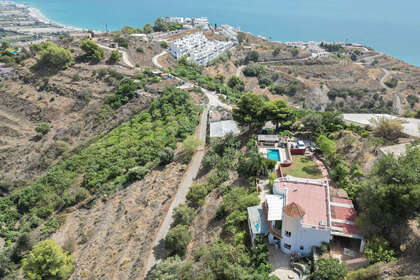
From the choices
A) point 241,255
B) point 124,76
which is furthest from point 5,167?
point 241,255

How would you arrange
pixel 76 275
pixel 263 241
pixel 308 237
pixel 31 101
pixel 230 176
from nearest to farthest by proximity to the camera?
pixel 308 237 < pixel 263 241 < pixel 76 275 < pixel 230 176 < pixel 31 101

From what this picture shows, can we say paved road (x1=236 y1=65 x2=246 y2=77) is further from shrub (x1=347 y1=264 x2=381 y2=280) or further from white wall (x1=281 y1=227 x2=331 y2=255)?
shrub (x1=347 y1=264 x2=381 y2=280)

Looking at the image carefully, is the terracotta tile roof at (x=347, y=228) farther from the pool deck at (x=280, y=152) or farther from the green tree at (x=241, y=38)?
the green tree at (x=241, y=38)

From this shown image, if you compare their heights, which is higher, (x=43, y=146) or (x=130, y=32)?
(x=130, y=32)

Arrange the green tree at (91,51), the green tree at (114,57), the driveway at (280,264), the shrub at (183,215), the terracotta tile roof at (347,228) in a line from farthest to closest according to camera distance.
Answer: the green tree at (114,57) < the green tree at (91,51) < the shrub at (183,215) < the terracotta tile roof at (347,228) < the driveway at (280,264)

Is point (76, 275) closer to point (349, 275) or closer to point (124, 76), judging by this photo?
point (349, 275)

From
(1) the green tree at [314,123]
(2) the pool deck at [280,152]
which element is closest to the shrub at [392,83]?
(1) the green tree at [314,123]

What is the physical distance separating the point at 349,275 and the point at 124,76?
62.4m

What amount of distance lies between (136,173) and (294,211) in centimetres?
2403

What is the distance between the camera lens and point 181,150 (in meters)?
40.8

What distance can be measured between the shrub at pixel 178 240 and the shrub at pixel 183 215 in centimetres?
221

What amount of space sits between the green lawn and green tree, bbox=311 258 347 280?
1121 centimetres

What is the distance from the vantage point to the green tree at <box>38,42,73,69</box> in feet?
227

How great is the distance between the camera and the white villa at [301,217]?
63.8 ft
